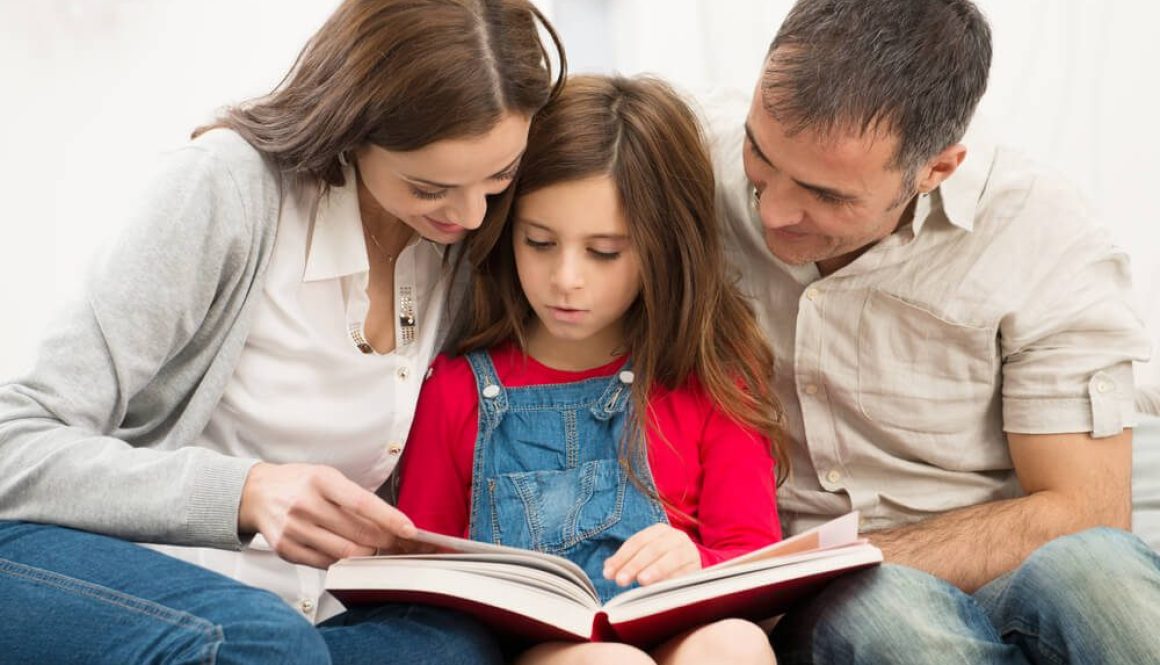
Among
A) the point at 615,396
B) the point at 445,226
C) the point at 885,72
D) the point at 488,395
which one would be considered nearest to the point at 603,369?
the point at 615,396

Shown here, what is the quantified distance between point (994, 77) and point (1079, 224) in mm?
815

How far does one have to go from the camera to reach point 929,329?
1707 millimetres

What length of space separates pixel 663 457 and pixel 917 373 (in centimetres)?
38

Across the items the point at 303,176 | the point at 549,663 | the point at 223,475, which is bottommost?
the point at 549,663

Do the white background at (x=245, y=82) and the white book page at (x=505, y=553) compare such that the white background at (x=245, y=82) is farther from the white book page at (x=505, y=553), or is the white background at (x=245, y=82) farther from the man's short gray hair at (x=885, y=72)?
the white book page at (x=505, y=553)

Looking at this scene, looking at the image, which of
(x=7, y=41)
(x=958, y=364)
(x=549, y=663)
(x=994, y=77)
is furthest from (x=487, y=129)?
(x=994, y=77)

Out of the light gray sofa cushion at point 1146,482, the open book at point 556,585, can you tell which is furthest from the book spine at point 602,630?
the light gray sofa cushion at point 1146,482

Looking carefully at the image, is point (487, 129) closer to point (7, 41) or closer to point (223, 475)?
point (223, 475)

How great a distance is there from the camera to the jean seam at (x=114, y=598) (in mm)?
1138

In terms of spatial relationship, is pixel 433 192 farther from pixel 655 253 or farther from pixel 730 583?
pixel 730 583

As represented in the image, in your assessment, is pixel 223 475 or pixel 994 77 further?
pixel 994 77

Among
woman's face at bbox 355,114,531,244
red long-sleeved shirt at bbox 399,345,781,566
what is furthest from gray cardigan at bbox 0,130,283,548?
red long-sleeved shirt at bbox 399,345,781,566

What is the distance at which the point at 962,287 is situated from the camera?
1.68 metres

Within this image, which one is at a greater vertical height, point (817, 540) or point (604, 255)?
point (604, 255)
